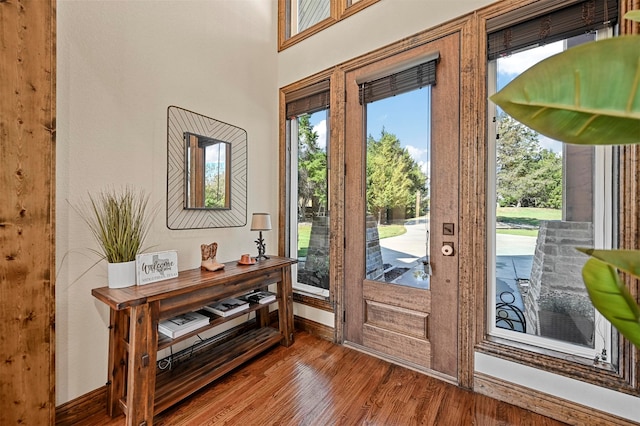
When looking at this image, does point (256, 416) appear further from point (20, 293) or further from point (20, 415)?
point (20, 293)

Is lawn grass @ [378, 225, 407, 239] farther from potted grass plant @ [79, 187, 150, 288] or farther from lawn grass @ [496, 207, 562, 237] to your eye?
potted grass plant @ [79, 187, 150, 288]

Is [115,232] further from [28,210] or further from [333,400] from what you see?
[333,400]

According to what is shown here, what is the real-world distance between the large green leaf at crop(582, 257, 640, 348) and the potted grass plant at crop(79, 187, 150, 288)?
2044mm

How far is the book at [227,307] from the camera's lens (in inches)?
77.7

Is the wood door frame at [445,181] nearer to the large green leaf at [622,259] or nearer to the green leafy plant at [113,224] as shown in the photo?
the large green leaf at [622,259]

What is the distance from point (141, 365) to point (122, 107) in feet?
5.34

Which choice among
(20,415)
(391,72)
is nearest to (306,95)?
(391,72)

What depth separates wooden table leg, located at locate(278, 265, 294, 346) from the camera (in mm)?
2426

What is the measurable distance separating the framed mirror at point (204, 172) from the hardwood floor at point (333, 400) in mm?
1245

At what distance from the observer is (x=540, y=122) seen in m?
0.59

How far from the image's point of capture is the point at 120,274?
1.58 metres

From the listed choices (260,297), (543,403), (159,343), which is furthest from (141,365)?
(543,403)

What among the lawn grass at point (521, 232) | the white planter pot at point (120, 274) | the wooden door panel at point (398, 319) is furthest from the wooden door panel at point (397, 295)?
the white planter pot at point (120, 274)

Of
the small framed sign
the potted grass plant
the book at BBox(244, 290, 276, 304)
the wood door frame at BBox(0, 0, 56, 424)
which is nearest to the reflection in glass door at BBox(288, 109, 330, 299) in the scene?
the book at BBox(244, 290, 276, 304)
